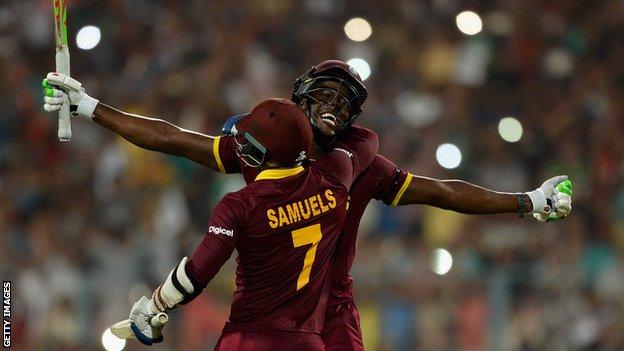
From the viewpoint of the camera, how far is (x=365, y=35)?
10727mm

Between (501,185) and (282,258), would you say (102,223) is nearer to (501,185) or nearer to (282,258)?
(501,185)

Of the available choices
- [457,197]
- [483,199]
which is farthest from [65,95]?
[483,199]

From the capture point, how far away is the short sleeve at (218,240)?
4.55 metres

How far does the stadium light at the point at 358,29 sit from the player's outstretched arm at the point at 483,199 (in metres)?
5.11

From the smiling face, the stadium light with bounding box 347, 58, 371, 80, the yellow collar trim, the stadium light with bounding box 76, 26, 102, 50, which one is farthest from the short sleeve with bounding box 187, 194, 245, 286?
the stadium light with bounding box 76, 26, 102, 50

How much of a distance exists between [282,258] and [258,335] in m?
0.32

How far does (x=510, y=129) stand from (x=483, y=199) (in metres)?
4.45

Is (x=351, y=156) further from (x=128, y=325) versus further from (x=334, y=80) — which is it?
(x=128, y=325)

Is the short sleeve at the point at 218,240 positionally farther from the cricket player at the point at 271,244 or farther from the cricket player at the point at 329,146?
the cricket player at the point at 329,146

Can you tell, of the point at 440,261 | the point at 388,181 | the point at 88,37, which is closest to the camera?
the point at 388,181

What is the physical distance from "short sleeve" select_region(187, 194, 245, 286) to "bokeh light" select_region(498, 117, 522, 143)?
18.7ft

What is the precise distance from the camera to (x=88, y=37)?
10.4m

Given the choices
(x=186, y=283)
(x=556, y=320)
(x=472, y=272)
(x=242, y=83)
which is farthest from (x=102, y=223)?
(x=186, y=283)

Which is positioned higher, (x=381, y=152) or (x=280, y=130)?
(x=381, y=152)
